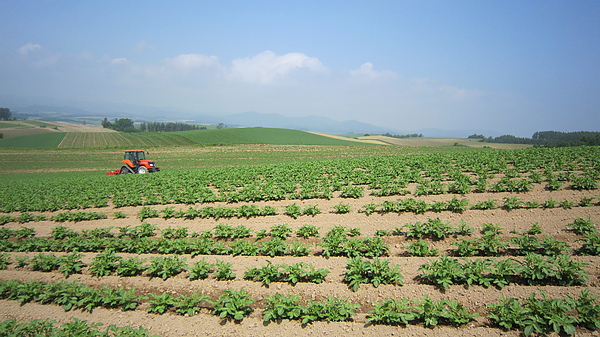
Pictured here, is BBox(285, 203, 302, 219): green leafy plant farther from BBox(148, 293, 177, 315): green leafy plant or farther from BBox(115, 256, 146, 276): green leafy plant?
BBox(148, 293, 177, 315): green leafy plant

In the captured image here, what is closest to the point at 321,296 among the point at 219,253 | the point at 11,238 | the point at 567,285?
the point at 219,253

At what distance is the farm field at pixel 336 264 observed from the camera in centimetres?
554

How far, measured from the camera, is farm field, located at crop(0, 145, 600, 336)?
18.2 ft

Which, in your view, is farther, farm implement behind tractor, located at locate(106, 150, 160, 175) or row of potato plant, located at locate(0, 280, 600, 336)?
farm implement behind tractor, located at locate(106, 150, 160, 175)

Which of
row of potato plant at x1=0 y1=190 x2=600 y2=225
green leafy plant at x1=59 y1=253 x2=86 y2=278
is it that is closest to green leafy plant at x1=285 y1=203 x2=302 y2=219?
row of potato plant at x1=0 y1=190 x2=600 y2=225

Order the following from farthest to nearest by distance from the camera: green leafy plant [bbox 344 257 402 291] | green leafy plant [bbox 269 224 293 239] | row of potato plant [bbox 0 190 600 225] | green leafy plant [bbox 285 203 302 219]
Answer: green leafy plant [bbox 285 203 302 219] → row of potato plant [bbox 0 190 600 225] → green leafy plant [bbox 269 224 293 239] → green leafy plant [bbox 344 257 402 291]

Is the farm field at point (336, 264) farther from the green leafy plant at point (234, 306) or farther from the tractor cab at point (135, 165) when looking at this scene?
the tractor cab at point (135, 165)

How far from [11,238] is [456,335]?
17002mm

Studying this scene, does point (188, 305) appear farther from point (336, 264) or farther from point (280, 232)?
point (280, 232)

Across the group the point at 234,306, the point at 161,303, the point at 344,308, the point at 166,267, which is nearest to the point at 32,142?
the point at 166,267

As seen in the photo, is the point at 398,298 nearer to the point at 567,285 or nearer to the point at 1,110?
the point at 567,285

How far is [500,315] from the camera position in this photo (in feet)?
16.7

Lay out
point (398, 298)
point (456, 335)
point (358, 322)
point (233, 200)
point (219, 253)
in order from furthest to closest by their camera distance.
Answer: point (233, 200), point (219, 253), point (398, 298), point (358, 322), point (456, 335)

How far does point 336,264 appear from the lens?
7.59m
